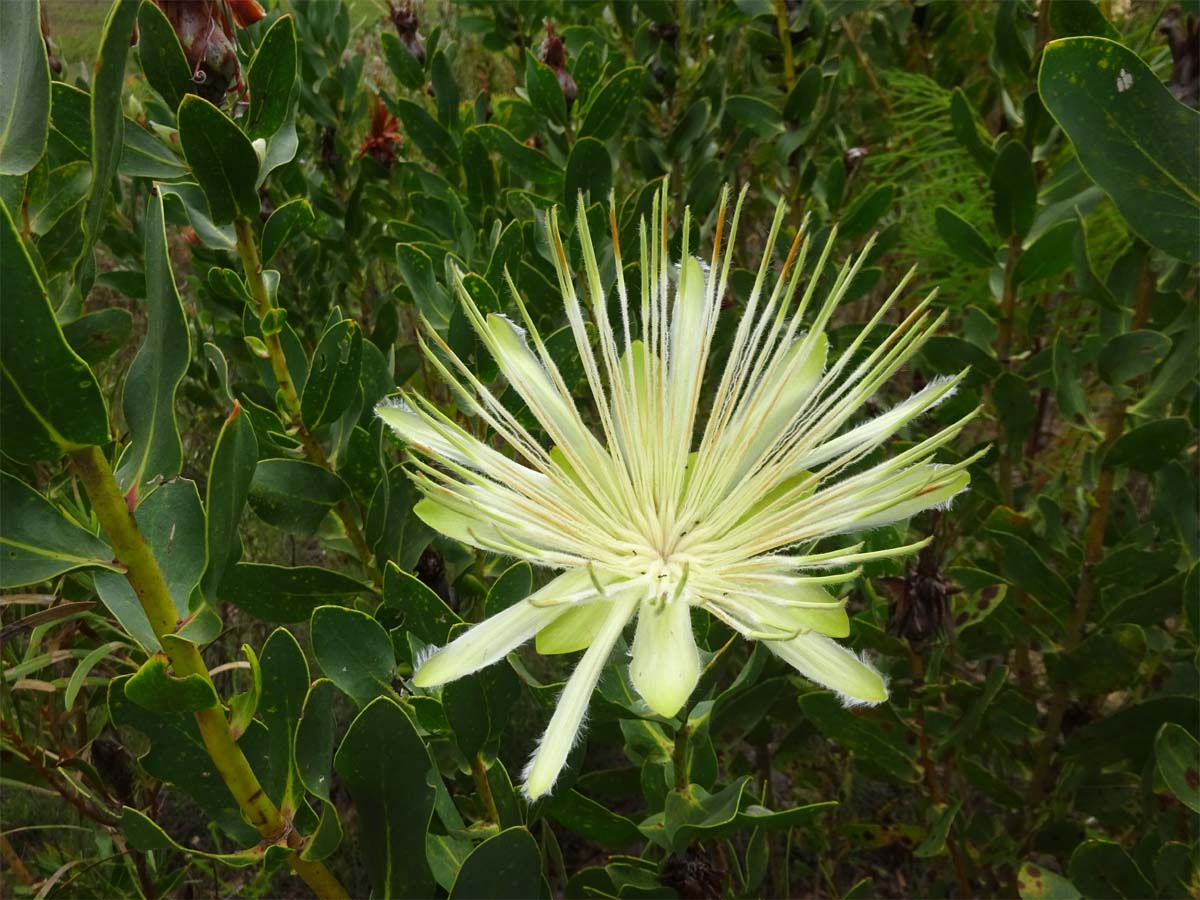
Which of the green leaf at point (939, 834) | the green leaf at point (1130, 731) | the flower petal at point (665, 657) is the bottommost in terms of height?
the green leaf at point (939, 834)

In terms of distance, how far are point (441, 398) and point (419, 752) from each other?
134 cm

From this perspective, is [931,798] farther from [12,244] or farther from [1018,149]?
[12,244]

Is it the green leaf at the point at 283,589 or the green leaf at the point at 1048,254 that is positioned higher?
the green leaf at the point at 1048,254

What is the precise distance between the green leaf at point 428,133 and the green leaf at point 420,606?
2.95 ft

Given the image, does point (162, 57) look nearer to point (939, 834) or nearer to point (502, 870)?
point (502, 870)

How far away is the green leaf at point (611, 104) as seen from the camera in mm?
1109

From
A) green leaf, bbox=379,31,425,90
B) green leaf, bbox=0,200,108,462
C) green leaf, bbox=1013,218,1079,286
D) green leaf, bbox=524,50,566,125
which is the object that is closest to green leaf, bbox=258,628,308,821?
green leaf, bbox=0,200,108,462

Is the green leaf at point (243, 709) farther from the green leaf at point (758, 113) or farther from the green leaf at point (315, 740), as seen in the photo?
the green leaf at point (758, 113)

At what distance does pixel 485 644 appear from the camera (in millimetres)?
588

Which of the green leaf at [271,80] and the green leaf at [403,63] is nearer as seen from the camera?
the green leaf at [271,80]

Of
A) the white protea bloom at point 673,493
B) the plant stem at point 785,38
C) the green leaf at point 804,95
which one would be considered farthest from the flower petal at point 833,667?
the plant stem at point 785,38

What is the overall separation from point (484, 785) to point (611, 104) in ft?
2.70

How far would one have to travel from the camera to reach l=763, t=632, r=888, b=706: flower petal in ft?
1.84

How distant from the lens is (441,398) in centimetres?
185
